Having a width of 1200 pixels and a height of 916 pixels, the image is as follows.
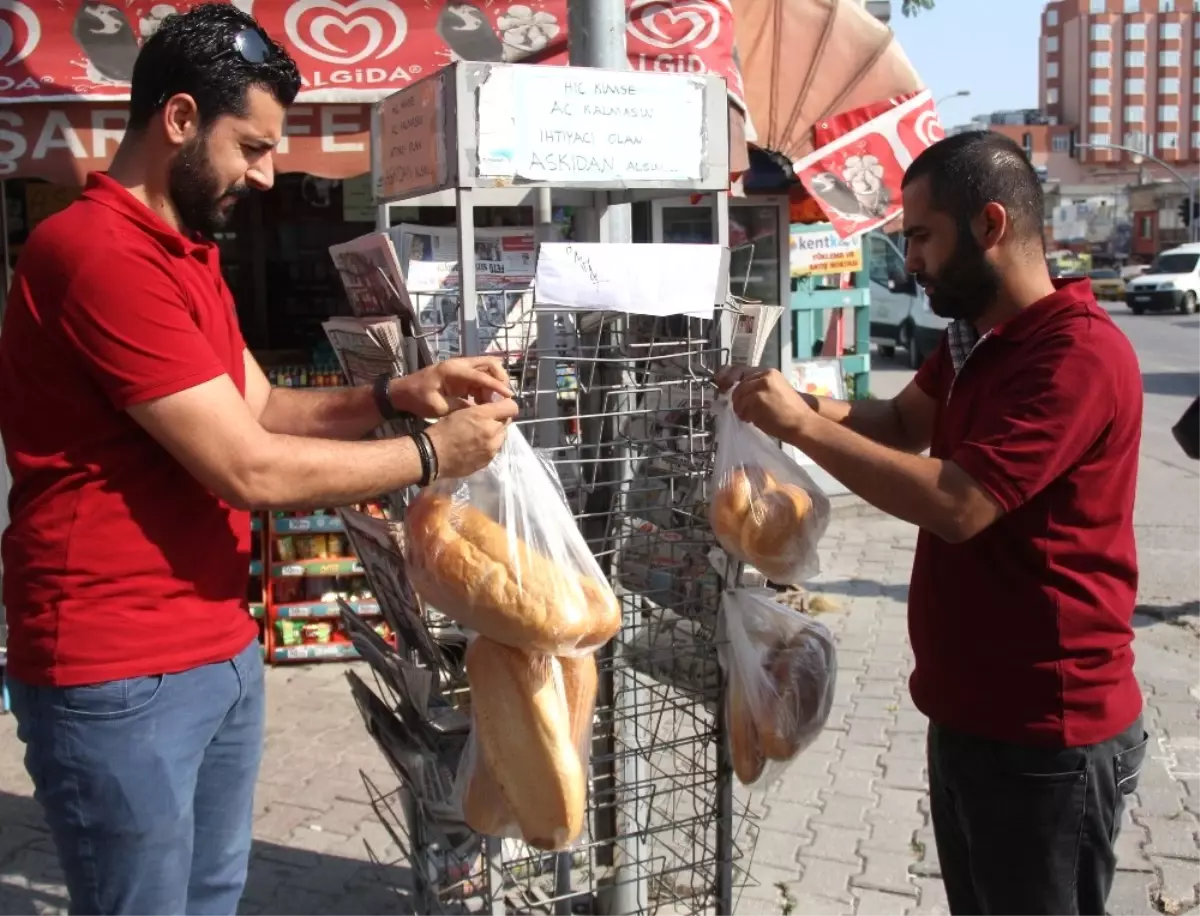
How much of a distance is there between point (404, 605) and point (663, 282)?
0.85 meters

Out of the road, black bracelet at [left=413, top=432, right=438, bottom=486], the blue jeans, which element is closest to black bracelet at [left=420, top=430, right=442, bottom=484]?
black bracelet at [left=413, top=432, right=438, bottom=486]

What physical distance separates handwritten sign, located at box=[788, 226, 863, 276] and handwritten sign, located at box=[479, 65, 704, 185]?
5739 millimetres

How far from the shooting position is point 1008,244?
2168mm

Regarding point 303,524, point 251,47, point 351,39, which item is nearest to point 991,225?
point 251,47

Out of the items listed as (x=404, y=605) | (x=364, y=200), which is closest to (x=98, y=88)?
(x=364, y=200)

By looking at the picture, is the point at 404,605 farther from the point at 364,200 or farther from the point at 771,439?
the point at 364,200

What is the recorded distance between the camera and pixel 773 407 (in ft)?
7.32

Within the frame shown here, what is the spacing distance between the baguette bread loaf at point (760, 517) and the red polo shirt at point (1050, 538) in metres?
0.32

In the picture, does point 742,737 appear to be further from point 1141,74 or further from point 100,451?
point 1141,74

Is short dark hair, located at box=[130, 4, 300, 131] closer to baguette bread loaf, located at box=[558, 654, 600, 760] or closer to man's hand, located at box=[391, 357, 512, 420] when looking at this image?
man's hand, located at box=[391, 357, 512, 420]

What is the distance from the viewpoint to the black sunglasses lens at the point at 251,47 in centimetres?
197

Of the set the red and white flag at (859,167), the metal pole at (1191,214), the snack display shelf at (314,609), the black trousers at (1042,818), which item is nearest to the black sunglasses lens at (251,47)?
the black trousers at (1042,818)

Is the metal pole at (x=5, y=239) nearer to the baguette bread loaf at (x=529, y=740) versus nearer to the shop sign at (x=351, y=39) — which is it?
the shop sign at (x=351, y=39)

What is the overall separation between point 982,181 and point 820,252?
20.3 feet
